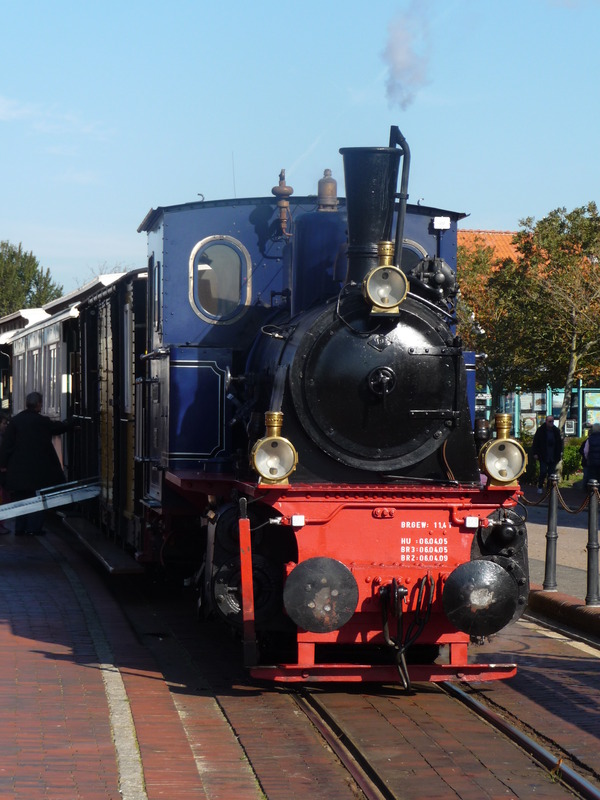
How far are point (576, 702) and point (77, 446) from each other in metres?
10.1

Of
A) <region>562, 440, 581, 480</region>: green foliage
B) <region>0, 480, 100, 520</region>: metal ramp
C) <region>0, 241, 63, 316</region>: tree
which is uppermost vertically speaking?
<region>0, 241, 63, 316</region>: tree

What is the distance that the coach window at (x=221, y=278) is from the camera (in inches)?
335

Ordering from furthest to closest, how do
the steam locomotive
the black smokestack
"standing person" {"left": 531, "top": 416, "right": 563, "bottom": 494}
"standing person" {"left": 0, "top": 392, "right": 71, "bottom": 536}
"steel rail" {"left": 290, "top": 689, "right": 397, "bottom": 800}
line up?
"standing person" {"left": 531, "top": 416, "right": 563, "bottom": 494} < "standing person" {"left": 0, "top": 392, "right": 71, "bottom": 536} < the black smokestack < the steam locomotive < "steel rail" {"left": 290, "top": 689, "right": 397, "bottom": 800}

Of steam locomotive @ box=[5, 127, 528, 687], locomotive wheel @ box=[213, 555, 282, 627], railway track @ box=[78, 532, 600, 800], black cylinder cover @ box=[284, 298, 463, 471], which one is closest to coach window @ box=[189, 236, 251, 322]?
steam locomotive @ box=[5, 127, 528, 687]

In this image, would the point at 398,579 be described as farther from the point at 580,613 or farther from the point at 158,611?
the point at 158,611

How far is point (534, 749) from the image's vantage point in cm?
569

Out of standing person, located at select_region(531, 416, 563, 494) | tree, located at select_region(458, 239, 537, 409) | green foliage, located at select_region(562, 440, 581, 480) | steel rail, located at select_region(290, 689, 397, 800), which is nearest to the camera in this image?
steel rail, located at select_region(290, 689, 397, 800)

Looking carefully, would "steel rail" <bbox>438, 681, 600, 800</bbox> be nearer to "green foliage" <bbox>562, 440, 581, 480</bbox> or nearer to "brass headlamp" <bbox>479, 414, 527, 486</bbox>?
"brass headlamp" <bbox>479, 414, 527, 486</bbox>

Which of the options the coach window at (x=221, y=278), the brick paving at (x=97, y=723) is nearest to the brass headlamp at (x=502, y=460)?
the brick paving at (x=97, y=723)

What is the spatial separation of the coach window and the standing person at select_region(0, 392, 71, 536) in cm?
640

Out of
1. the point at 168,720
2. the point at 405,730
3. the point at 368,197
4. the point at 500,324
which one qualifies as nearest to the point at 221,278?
the point at 368,197

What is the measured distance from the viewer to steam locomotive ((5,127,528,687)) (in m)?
6.70

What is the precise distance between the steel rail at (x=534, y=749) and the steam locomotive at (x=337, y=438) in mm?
194

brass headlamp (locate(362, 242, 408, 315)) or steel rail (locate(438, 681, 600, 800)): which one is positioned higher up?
brass headlamp (locate(362, 242, 408, 315))
